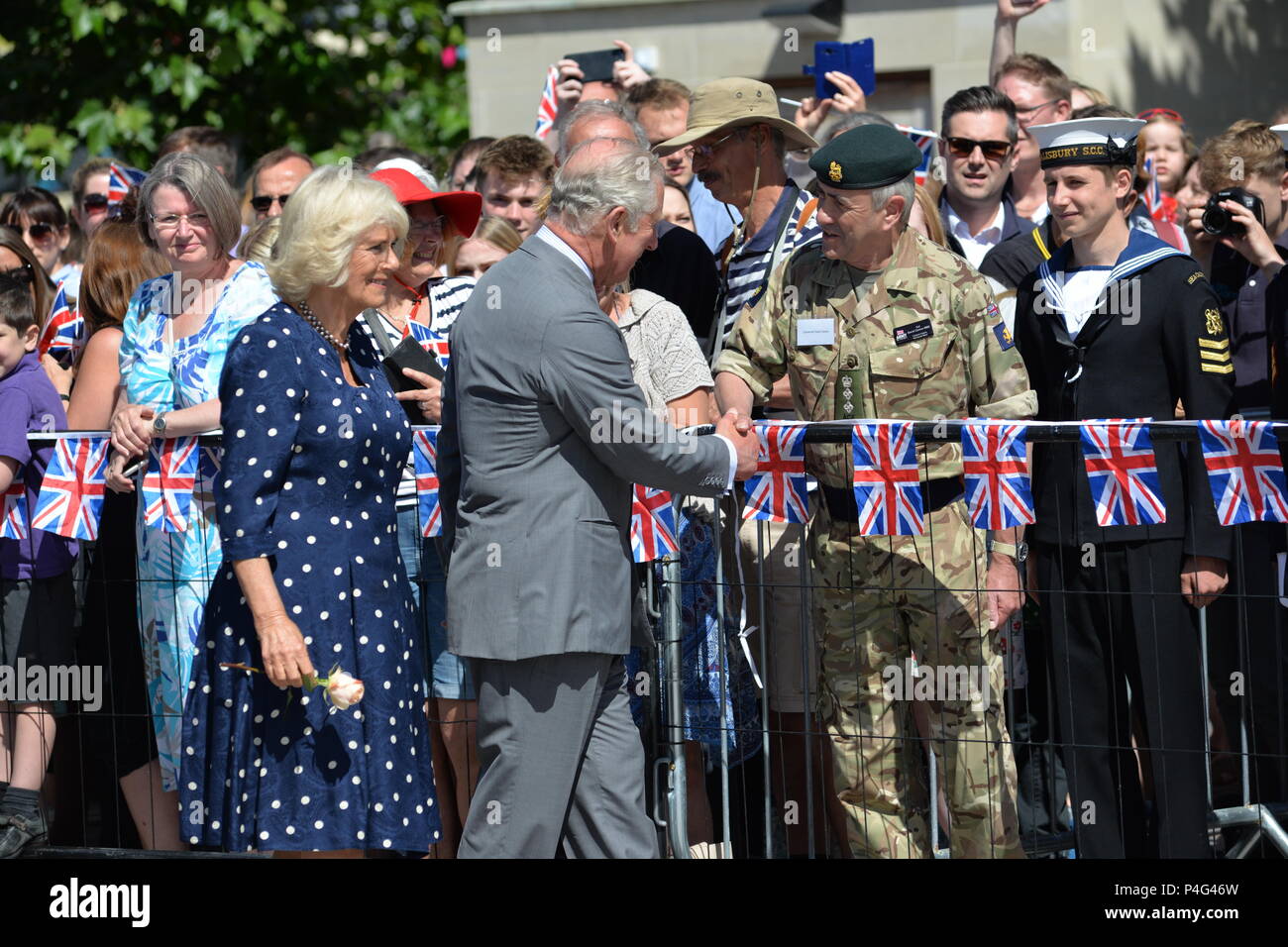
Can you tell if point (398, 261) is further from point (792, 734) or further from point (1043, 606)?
point (1043, 606)

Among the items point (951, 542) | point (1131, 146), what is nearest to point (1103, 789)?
point (951, 542)

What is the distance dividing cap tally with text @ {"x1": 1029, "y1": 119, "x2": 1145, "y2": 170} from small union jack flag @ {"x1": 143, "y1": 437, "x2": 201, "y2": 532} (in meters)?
2.92

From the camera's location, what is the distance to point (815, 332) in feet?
17.2

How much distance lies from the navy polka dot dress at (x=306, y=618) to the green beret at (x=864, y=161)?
1468mm

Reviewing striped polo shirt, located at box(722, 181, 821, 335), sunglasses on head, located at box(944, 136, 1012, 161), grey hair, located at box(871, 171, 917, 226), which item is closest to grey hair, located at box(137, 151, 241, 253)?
striped polo shirt, located at box(722, 181, 821, 335)

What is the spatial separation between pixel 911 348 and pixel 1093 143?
0.98 meters

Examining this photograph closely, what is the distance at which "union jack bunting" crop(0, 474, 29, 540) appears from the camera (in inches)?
231

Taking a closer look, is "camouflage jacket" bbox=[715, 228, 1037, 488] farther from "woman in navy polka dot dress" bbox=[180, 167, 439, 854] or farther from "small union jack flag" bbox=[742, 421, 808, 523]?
"woman in navy polka dot dress" bbox=[180, 167, 439, 854]

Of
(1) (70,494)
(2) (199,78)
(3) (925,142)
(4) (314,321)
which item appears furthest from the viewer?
(2) (199,78)

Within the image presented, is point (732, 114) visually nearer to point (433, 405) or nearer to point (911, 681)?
point (433, 405)

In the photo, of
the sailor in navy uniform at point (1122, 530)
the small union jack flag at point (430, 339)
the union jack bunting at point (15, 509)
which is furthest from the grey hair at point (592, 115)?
the union jack bunting at point (15, 509)

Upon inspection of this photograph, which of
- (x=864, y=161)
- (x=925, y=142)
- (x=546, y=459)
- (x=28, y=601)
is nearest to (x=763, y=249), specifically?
(x=864, y=161)

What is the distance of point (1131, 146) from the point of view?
18.2ft

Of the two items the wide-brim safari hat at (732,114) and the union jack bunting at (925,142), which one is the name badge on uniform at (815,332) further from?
the union jack bunting at (925,142)
